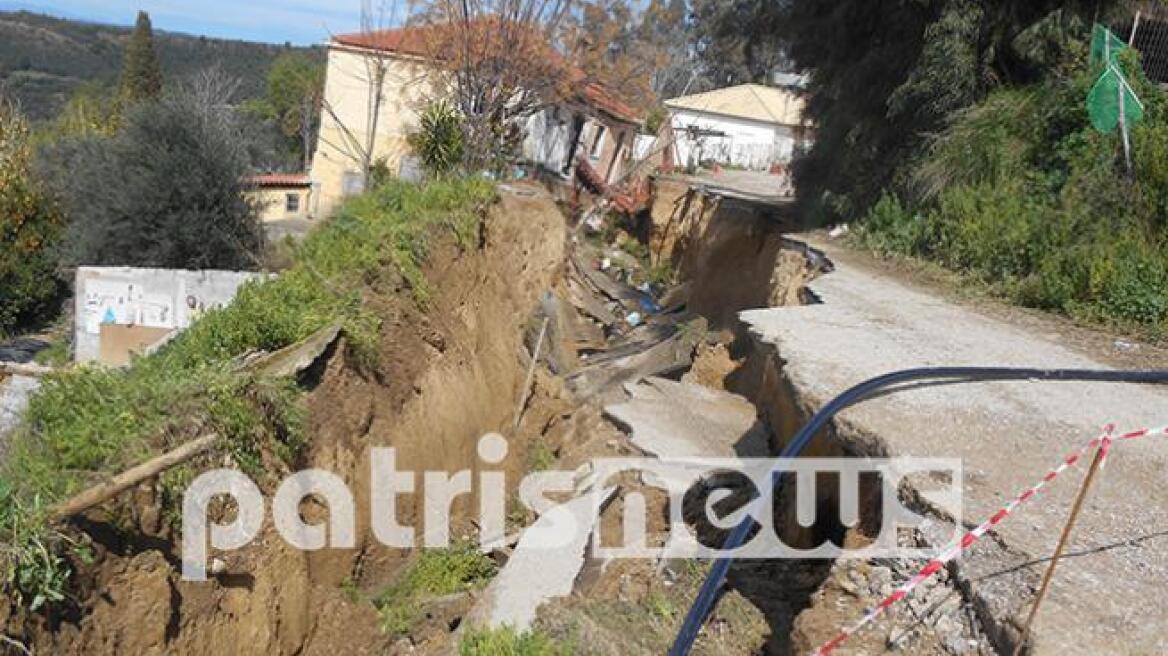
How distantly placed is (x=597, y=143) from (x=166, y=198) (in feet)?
45.0

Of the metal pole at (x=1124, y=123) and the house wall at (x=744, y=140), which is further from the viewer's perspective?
the house wall at (x=744, y=140)

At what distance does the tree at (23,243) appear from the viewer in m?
18.2

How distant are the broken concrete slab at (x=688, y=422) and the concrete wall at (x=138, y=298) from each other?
24.5ft

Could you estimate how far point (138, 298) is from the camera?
44.6 ft

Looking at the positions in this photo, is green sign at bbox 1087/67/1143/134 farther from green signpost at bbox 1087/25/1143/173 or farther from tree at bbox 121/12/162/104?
tree at bbox 121/12/162/104

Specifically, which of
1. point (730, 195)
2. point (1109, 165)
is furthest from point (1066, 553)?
point (730, 195)

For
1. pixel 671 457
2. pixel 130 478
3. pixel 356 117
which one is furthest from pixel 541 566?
pixel 356 117

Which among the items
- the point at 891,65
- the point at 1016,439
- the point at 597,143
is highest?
the point at 891,65

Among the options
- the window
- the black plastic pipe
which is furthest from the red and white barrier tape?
the window

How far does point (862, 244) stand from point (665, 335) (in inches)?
133

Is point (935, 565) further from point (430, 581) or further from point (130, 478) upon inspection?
point (430, 581)

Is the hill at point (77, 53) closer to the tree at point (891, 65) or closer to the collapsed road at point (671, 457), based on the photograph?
the tree at point (891, 65)

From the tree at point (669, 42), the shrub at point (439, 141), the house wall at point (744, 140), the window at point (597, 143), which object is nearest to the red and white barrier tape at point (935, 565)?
the shrub at point (439, 141)

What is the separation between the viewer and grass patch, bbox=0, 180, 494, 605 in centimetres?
373
